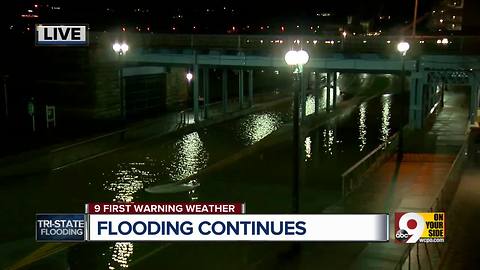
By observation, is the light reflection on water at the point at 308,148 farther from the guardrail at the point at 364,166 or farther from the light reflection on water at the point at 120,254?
the light reflection on water at the point at 120,254

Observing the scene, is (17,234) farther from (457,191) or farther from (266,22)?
(266,22)

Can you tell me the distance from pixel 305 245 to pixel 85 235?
495 centimetres

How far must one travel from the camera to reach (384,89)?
63469mm

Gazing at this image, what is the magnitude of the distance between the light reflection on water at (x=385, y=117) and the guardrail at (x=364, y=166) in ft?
9.29

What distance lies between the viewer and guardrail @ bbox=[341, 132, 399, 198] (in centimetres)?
1897

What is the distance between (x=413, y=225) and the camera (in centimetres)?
1016

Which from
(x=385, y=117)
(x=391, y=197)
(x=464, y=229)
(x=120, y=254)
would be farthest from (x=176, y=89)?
(x=464, y=229)

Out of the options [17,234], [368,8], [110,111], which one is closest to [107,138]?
[110,111]

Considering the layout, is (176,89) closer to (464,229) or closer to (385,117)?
(385,117)

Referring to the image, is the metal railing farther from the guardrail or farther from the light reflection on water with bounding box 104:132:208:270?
the light reflection on water with bounding box 104:132:208:270

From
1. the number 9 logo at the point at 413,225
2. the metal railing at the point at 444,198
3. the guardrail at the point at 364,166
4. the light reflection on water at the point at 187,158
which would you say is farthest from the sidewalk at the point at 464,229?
the light reflection on water at the point at 187,158

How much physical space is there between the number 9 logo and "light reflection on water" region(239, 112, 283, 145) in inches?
792

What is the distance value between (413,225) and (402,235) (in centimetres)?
33

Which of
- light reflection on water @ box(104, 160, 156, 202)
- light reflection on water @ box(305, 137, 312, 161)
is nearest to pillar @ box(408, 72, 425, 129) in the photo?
light reflection on water @ box(305, 137, 312, 161)
